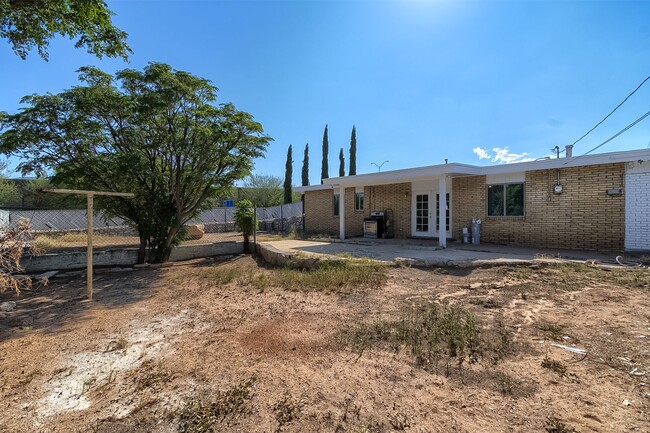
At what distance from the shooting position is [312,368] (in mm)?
3186

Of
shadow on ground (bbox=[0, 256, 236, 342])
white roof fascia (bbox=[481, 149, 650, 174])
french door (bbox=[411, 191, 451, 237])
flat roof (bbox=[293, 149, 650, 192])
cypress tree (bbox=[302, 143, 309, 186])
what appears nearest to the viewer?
shadow on ground (bbox=[0, 256, 236, 342])

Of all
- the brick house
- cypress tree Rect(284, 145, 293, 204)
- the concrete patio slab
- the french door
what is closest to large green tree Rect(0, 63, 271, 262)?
the concrete patio slab

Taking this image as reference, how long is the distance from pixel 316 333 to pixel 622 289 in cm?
544

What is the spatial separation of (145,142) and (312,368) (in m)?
8.57

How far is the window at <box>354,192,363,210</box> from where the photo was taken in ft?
52.4

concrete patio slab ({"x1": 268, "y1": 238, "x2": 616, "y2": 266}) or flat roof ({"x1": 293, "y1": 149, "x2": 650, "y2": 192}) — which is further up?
flat roof ({"x1": 293, "y1": 149, "x2": 650, "y2": 192})

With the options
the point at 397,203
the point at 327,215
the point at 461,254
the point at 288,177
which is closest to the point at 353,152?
the point at 288,177

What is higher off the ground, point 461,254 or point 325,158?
point 325,158

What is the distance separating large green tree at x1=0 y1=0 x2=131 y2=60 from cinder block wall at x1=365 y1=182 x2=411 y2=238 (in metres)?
10.7

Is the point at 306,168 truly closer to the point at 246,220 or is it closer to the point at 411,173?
the point at 246,220

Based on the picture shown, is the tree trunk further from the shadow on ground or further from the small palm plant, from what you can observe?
the small palm plant

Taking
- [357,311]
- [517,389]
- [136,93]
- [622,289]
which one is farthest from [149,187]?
[622,289]

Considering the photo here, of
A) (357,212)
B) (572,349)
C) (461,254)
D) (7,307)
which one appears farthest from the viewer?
(357,212)

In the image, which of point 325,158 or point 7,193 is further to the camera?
point 325,158
